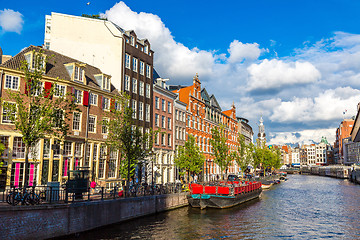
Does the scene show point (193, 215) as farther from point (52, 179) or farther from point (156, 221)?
point (52, 179)

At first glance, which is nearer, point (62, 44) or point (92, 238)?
point (92, 238)

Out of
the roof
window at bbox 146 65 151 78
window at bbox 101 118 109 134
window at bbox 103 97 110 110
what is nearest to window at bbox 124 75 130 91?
the roof

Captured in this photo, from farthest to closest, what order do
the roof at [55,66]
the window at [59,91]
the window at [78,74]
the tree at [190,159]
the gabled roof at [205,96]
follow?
the gabled roof at [205,96]
the tree at [190,159]
the window at [78,74]
the roof at [55,66]
the window at [59,91]

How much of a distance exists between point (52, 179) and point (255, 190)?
30171 mm

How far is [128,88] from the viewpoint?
46781 millimetres

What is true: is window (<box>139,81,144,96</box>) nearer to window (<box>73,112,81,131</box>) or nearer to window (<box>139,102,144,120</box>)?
window (<box>139,102,144,120</box>)

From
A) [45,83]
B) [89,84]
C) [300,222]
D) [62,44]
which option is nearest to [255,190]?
[300,222]

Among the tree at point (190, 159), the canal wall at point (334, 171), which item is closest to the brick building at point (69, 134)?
the tree at point (190, 159)

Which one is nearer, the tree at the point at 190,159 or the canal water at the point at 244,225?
the canal water at the point at 244,225

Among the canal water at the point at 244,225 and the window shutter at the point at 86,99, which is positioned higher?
the window shutter at the point at 86,99

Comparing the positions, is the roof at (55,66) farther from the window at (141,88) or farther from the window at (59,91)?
the window at (141,88)

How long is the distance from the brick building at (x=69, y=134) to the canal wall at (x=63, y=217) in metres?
8.35

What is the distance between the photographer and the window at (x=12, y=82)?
31109 mm

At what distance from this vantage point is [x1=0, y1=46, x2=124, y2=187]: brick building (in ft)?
101
